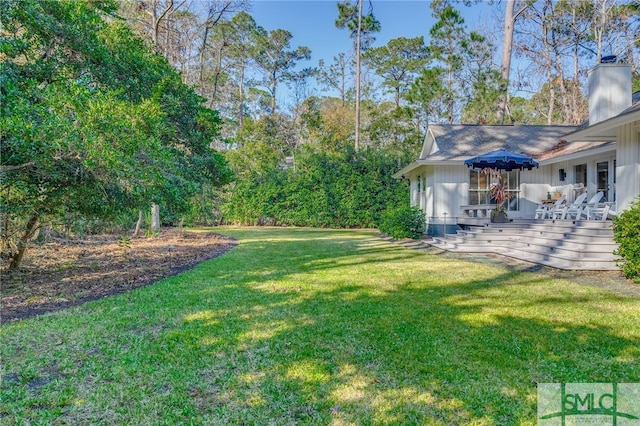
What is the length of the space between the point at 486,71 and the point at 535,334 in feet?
55.7

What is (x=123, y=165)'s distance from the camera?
5664 millimetres

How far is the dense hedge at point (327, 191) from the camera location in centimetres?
2217

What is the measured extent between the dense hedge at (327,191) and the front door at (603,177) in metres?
10.6

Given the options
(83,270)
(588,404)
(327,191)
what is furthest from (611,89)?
(327,191)

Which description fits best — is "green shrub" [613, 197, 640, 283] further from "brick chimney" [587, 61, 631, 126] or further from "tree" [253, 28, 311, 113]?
"tree" [253, 28, 311, 113]

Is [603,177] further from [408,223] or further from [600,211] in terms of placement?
[408,223]

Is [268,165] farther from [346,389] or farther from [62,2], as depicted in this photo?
[346,389]

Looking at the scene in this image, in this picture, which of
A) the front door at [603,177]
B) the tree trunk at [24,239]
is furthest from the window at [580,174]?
the tree trunk at [24,239]

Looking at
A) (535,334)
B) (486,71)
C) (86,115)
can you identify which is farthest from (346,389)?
(486,71)

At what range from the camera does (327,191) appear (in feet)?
74.6

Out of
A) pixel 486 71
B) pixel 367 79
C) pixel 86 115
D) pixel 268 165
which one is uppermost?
pixel 367 79

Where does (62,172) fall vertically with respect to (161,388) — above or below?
above

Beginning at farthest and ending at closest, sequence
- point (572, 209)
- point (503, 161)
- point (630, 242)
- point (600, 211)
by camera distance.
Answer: point (503, 161)
point (572, 209)
point (600, 211)
point (630, 242)

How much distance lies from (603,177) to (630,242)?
579 centimetres
